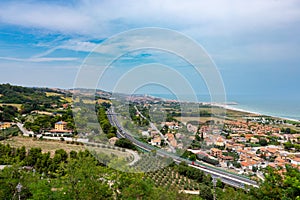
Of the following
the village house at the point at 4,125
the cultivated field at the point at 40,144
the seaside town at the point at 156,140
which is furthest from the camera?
the village house at the point at 4,125

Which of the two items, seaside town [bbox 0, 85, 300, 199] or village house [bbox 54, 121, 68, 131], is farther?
village house [bbox 54, 121, 68, 131]

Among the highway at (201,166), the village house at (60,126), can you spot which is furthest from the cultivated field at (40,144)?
the highway at (201,166)

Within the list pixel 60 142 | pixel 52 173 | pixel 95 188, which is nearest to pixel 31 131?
pixel 60 142

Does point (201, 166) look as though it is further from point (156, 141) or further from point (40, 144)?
point (40, 144)

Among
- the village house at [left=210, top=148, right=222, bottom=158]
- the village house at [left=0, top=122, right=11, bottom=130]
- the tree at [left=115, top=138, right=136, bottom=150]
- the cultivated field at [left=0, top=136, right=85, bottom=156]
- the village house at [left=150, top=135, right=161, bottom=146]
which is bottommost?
the cultivated field at [left=0, top=136, right=85, bottom=156]

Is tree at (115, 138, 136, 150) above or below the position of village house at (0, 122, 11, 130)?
above

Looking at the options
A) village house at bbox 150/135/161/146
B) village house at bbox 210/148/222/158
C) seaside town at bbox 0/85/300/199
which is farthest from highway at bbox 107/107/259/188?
village house at bbox 210/148/222/158

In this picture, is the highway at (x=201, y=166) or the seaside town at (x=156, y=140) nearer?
the seaside town at (x=156, y=140)

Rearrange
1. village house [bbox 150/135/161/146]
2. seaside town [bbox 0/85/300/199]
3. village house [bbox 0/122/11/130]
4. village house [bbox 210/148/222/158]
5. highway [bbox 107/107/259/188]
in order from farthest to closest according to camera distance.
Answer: village house [bbox 0/122/11/130] → village house [bbox 210/148/222/158] → highway [bbox 107/107/259/188] → village house [bbox 150/135/161/146] → seaside town [bbox 0/85/300/199]

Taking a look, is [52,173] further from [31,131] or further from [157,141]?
[31,131]

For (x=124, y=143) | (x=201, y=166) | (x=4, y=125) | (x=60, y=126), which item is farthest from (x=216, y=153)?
A: (x=4, y=125)

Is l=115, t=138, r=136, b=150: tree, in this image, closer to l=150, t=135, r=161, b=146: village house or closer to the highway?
the highway

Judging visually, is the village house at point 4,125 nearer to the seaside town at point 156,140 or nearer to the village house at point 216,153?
the seaside town at point 156,140
